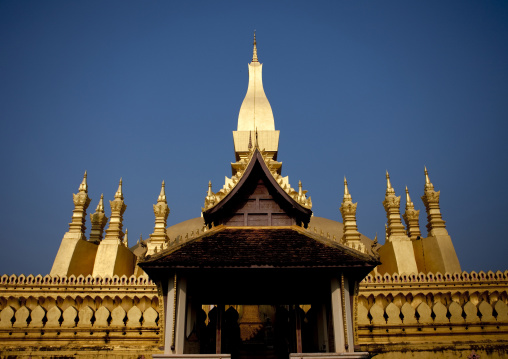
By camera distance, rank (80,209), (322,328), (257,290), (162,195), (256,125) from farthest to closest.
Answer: (256,125)
(162,195)
(80,209)
(322,328)
(257,290)

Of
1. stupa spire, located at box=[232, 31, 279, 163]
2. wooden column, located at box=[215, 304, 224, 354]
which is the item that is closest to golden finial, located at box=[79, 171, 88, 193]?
stupa spire, located at box=[232, 31, 279, 163]

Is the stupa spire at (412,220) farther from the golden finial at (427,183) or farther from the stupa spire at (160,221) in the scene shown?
the stupa spire at (160,221)

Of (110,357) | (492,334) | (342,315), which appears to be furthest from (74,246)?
(492,334)

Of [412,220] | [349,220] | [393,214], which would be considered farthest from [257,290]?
[412,220]

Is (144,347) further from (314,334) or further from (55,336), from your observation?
(314,334)

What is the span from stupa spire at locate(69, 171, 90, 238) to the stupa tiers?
0.06 meters

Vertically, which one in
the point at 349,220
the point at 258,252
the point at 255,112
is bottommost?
the point at 258,252

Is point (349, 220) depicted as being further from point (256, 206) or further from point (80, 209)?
point (80, 209)

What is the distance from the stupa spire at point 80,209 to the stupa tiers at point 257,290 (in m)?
0.06

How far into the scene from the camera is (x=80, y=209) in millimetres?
18062

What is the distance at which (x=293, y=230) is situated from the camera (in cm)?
1155

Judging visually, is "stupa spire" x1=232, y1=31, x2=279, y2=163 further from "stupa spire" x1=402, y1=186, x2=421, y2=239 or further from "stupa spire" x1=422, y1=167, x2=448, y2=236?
"stupa spire" x1=422, y1=167, x2=448, y2=236

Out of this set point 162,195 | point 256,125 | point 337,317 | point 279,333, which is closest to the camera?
point 337,317

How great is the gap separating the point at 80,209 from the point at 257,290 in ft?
34.4
